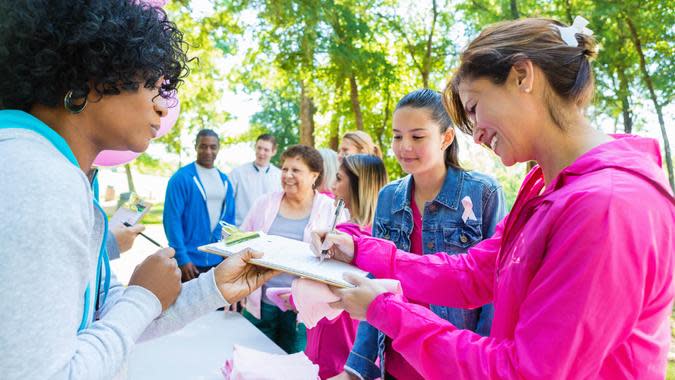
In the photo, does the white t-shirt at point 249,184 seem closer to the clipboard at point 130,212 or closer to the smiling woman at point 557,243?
the clipboard at point 130,212

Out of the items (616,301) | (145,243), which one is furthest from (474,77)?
(145,243)

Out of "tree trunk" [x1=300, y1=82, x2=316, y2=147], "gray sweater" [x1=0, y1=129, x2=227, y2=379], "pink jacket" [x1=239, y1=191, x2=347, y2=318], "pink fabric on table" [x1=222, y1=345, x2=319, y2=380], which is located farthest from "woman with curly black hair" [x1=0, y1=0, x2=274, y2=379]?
"tree trunk" [x1=300, y1=82, x2=316, y2=147]

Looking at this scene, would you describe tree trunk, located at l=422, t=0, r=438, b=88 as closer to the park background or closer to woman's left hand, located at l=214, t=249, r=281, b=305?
the park background

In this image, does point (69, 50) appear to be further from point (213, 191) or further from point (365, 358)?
point (213, 191)

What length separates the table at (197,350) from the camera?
84.1 inches

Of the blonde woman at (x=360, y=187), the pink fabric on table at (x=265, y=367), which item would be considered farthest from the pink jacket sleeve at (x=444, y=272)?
the blonde woman at (x=360, y=187)

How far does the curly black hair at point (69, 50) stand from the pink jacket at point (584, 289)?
97 cm

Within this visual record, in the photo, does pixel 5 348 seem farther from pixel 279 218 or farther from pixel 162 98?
pixel 279 218

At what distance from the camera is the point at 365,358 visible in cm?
216

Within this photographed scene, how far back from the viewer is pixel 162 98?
129 centimetres

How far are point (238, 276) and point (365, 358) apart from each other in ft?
3.03

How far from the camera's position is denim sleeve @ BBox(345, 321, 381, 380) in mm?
2146

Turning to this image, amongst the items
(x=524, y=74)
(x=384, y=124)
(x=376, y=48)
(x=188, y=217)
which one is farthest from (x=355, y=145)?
(x=384, y=124)

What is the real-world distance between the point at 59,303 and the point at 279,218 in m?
2.88
